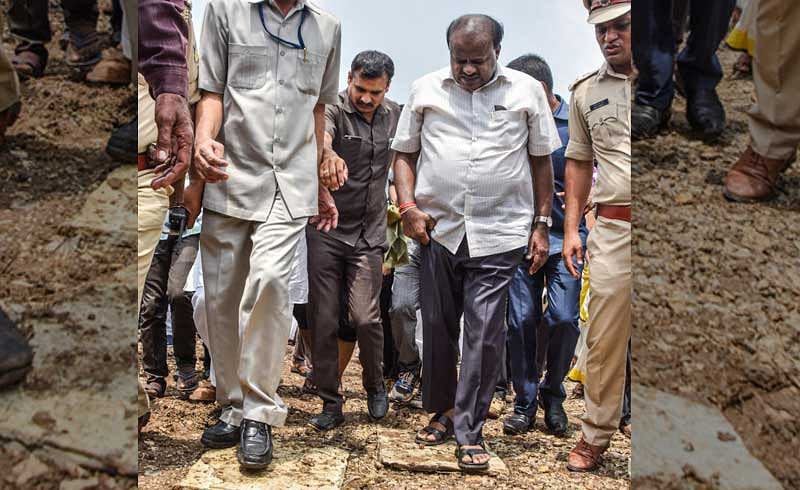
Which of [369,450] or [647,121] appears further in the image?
[369,450]

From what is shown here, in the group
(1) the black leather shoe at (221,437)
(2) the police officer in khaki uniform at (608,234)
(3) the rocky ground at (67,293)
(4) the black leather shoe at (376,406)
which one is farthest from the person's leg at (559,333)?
(3) the rocky ground at (67,293)

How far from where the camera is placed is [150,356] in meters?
4.30

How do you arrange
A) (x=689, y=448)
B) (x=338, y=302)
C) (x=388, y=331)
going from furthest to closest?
(x=388, y=331), (x=338, y=302), (x=689, y=448)

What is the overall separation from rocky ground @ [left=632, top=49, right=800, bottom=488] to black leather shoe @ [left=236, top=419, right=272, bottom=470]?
132cm

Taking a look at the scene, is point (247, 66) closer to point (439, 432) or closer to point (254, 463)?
point (254, 463)

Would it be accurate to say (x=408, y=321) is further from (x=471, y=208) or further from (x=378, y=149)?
(x=471, y=208)

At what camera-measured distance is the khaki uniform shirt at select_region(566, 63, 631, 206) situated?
3.09 m

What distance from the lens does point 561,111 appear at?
4738mm

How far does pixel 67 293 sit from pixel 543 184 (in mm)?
2231

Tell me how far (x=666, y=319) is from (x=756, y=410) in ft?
0.85

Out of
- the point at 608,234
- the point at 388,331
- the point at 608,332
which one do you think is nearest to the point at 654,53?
the point at 608,234

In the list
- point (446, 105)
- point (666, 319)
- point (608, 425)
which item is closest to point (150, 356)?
point (446, 105)

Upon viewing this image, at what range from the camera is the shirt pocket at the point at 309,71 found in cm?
297

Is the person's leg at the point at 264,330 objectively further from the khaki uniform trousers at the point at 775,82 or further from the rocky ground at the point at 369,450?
the khaki uniform trousers at the point at 775,82
